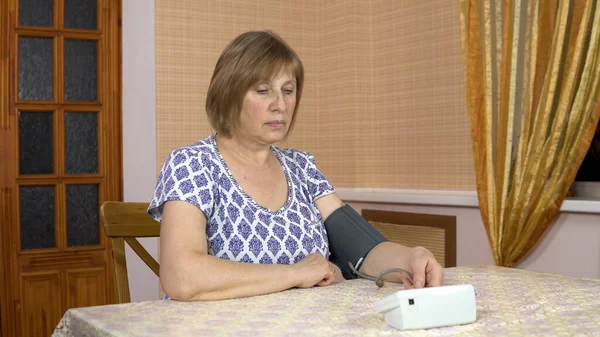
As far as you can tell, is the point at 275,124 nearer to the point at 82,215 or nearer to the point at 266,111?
the point at 266,111

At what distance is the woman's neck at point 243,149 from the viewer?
198 cm

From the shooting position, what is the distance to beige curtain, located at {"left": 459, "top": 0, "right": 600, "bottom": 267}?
8.86 feet

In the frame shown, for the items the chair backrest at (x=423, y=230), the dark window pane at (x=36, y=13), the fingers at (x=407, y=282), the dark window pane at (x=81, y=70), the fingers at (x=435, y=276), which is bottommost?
the chair backrest at (x=423, y=230)

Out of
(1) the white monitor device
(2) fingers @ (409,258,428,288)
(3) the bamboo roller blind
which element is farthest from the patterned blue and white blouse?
(3) the bamboo roller blind

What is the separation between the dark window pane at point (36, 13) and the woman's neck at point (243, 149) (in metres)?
2.17

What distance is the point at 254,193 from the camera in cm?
192

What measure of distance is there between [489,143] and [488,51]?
377mm

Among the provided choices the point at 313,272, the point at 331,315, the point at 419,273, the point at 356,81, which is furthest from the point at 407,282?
the point at 356,81

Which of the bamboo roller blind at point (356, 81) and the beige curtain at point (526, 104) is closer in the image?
the beige curtain at point (526, 104)

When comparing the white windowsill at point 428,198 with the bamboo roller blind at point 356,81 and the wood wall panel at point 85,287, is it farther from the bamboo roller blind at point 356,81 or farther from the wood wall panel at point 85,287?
the wood wall panel at point 85,287

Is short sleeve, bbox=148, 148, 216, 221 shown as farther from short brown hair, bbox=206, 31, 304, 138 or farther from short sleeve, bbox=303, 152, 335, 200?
short sleeve, bbox=303, 152, 335, 200

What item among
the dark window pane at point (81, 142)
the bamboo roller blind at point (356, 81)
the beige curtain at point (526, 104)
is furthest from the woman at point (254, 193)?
the dark window pane at point (81, 142)

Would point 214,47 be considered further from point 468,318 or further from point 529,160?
point 468,318

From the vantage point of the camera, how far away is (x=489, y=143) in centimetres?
305
